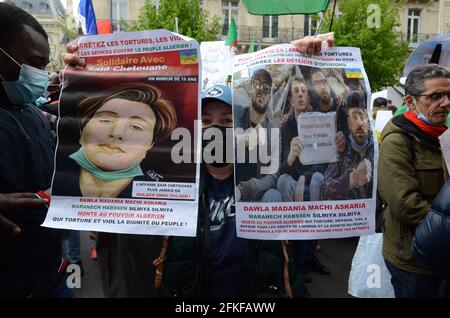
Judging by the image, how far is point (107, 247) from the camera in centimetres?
158

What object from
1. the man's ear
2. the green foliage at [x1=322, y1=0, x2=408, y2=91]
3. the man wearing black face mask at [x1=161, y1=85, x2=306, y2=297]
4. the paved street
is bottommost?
the paved street

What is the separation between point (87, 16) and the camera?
116 inches

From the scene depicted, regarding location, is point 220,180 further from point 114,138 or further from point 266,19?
point 266,19

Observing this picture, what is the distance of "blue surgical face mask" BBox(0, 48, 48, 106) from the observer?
1568 mm

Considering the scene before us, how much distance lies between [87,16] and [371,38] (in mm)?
13879

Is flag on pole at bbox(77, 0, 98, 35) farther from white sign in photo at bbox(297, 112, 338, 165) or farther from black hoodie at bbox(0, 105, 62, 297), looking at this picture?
white sign in photo at bbox(297, 112, 338, 165)

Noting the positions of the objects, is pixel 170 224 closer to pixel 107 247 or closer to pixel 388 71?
pixel 107 247

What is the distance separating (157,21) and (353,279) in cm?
1440

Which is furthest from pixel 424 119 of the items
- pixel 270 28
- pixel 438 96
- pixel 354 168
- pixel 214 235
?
pixel 270 28

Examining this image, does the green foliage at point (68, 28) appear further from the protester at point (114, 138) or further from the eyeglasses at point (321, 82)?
the eyeglasses at point (321, 82)

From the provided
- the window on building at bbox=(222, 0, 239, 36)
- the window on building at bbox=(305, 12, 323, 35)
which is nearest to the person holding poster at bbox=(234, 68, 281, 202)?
the window on building at bbox=(305, 12, 323, 35)

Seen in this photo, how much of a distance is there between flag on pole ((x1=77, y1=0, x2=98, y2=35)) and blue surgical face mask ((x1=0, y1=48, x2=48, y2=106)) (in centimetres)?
149

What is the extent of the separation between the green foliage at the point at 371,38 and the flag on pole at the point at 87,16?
42.4ft

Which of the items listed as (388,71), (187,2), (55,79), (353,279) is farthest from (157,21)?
(353,279)
